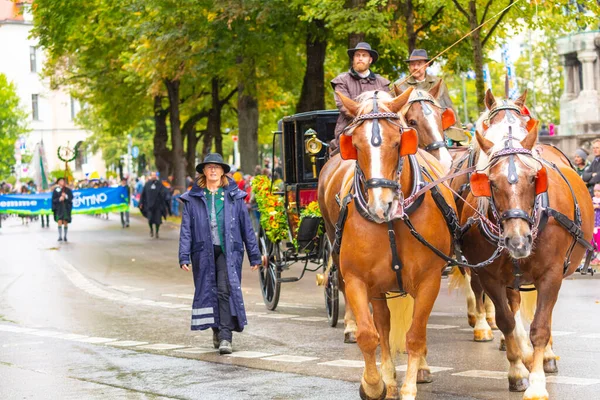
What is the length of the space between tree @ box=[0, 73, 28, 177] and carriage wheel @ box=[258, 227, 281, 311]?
8221 centimetres

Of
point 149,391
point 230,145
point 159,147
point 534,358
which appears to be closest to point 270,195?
point 149,391

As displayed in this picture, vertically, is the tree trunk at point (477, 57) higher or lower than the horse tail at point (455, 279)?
higher

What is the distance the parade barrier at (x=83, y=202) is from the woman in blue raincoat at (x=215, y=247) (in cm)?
3094

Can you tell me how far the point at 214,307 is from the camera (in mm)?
11539

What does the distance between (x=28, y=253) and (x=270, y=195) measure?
15791 mm

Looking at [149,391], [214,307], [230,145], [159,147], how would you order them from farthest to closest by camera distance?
[230,145], [159,147], [214,307], [149,391]

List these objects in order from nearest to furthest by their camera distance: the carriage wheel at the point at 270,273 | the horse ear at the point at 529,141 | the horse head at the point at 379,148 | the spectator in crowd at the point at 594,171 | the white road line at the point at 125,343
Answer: the horse head at the point at 379,148
the horse ear at the point at 529,141
the white road line at the point at 125,343
the carriage wheel at the point at 270,273
the spectator in crowd at the point at 594,171

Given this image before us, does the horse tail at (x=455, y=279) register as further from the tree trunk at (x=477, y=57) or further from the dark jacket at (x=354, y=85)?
the tree trunk at (x=477, y=57)

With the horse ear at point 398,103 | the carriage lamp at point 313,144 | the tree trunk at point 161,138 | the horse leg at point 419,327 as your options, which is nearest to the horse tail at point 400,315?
the horse leg at point 419,327

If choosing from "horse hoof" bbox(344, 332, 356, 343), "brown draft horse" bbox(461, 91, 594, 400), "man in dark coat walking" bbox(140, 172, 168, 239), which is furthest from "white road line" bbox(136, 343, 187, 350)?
"man in dark coat walking" bbox(140, 172, 168, 239)

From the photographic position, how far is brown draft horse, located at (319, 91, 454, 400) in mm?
7754

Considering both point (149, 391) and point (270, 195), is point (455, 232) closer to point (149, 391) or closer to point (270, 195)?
point (149, 391)

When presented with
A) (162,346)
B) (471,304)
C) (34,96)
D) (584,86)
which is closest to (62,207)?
(584,86)

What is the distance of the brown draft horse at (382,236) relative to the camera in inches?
305
